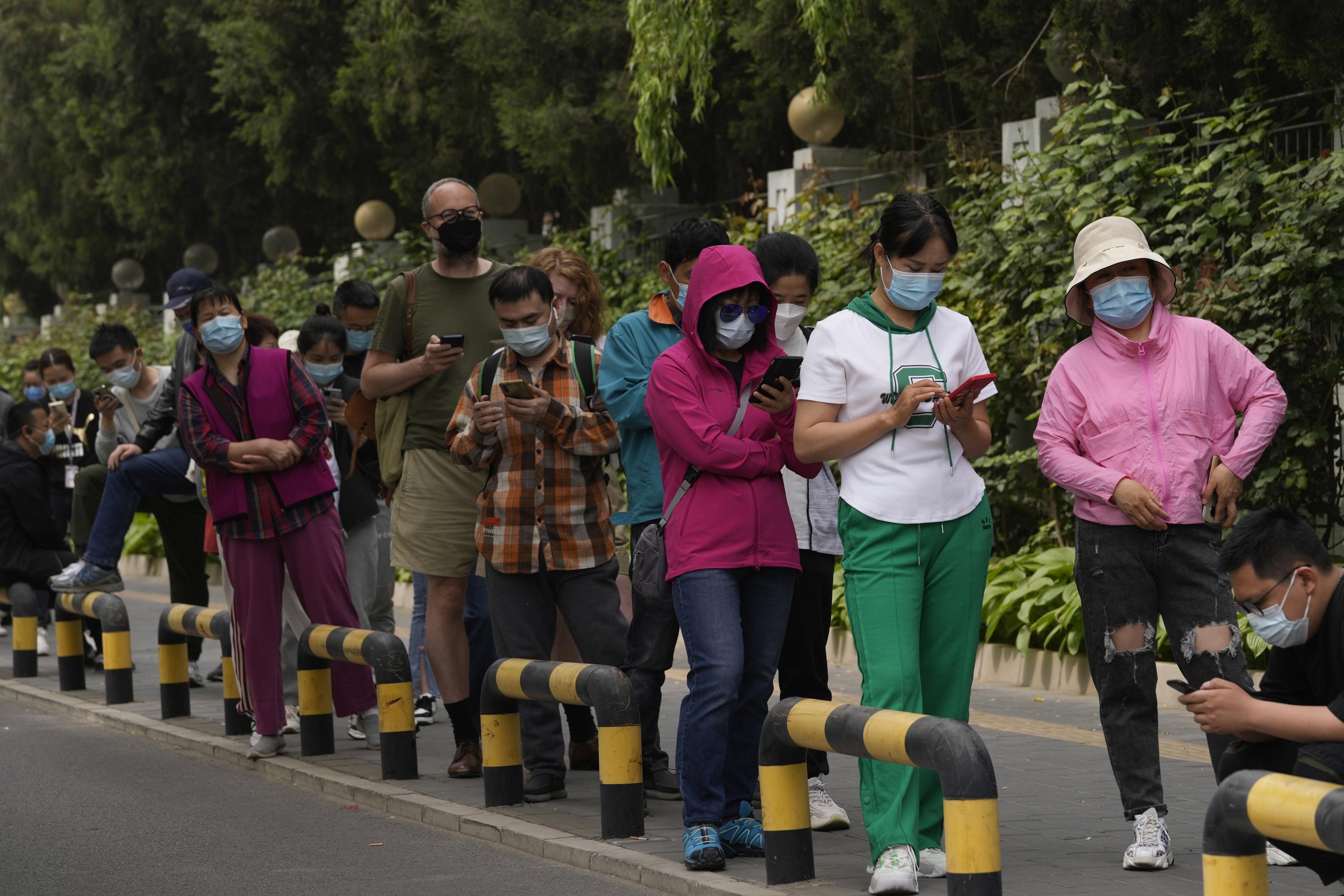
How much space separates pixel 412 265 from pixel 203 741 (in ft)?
43.7

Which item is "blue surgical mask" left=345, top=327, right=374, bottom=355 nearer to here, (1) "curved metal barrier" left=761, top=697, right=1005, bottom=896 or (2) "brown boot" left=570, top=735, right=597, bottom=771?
(2) "brown boot" left=570, top=735, right=597, bottom=771

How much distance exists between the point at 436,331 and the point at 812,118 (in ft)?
32.2

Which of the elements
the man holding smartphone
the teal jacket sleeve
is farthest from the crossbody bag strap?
the man holding smartphone

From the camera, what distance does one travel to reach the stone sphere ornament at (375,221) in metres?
25.2

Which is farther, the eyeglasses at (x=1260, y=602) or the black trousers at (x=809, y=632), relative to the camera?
the black trousers at (x=809, y=632)

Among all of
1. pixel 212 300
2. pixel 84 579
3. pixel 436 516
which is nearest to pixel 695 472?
pixel 436 516

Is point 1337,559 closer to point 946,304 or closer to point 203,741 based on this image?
point 946,304

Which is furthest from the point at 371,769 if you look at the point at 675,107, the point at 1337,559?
the point at 675,107

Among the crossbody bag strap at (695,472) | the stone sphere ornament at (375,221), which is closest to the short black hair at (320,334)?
the crossbody bag strap at (695,472)

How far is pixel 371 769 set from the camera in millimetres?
8164

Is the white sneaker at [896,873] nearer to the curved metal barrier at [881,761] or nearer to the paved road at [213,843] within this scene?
the curved metal barrier at [881,761]

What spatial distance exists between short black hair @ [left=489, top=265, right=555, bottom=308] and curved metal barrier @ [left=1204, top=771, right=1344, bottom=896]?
3751mm

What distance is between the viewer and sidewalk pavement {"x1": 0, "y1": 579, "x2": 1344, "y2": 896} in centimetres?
575

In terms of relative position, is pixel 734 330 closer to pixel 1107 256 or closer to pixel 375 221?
pixel 1107 256
